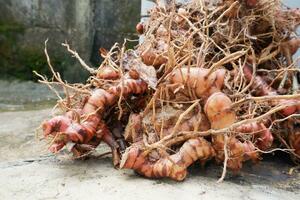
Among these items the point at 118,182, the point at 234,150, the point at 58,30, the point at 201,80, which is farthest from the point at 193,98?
the point at 58,30

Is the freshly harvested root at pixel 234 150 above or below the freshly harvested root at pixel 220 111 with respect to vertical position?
below

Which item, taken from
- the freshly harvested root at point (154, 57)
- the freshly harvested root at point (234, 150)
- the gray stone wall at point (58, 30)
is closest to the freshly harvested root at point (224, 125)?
the freshly harvested root at point (234, 150)

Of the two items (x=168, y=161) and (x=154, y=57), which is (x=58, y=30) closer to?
(x=154, y=57)

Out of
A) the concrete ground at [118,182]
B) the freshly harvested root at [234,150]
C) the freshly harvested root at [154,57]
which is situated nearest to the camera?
the concrete ground at [118,182]

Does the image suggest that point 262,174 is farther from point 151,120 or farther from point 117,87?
point 117,87

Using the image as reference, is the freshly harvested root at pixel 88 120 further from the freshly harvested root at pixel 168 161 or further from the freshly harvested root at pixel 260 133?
the freshly harvested root at pixel 260 133

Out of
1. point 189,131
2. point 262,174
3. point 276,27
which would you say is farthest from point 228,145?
point 276,27
